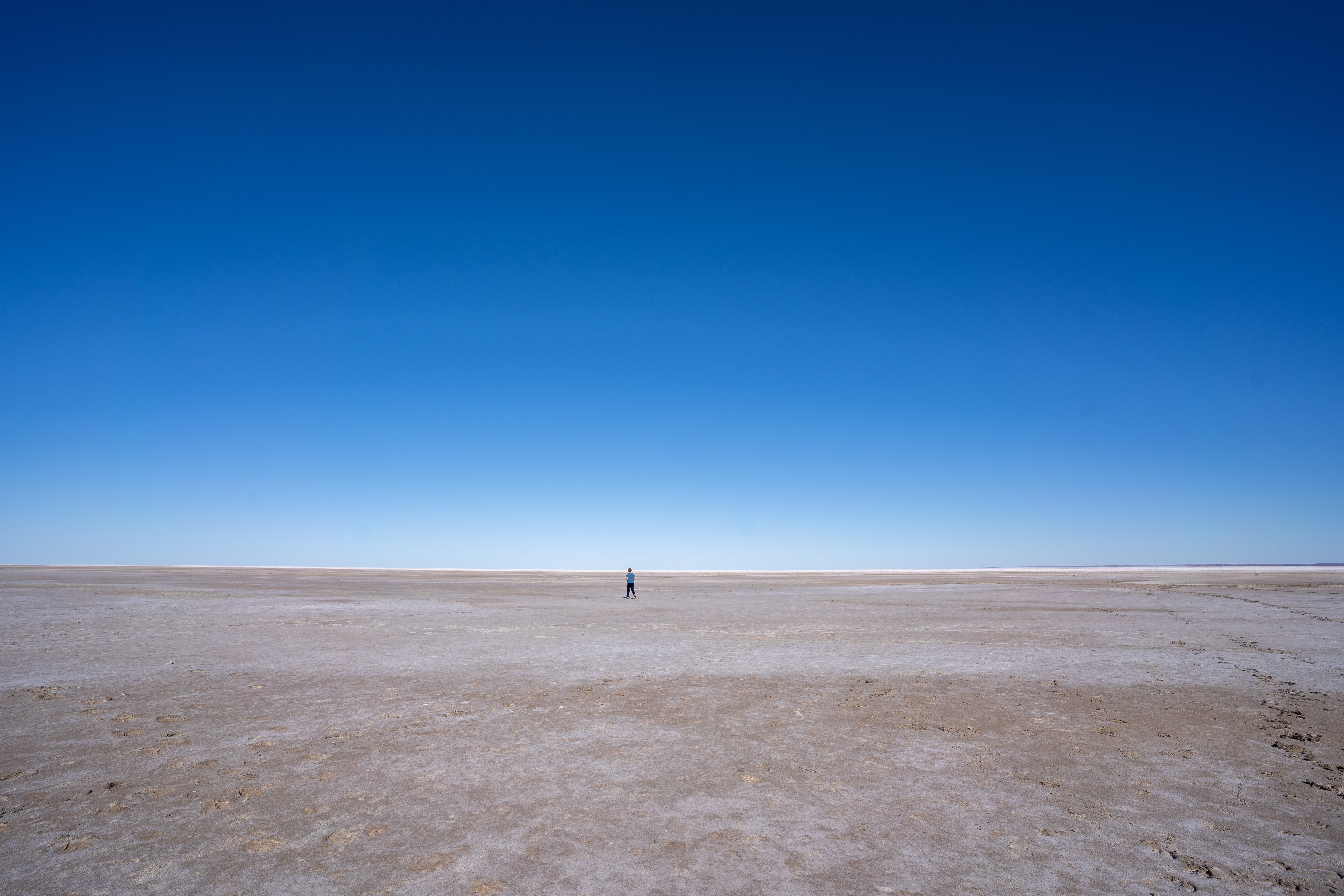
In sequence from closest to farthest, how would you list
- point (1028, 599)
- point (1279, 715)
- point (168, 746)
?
point (168, 746), point (1279, 715), point (1028, 599)

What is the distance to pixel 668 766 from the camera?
263 inches

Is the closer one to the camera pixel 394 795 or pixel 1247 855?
pixel 1247 855

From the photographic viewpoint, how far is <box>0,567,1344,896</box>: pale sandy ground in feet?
14.7

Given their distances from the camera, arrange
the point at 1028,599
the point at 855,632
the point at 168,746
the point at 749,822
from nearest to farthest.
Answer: the point at 749,822 → the point at 168,746 → the point at 855,632 → the point at 1028,599

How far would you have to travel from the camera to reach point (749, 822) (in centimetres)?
525

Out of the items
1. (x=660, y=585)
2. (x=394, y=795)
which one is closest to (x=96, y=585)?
(x=660, y=585)

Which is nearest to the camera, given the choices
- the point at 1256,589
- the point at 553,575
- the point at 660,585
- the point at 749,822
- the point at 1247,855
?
the point at 1247,855

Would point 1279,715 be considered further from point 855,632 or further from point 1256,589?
point 1256,589

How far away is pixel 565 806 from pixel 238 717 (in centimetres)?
563

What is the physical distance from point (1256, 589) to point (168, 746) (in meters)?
56.5

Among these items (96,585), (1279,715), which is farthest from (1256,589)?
(96,585)

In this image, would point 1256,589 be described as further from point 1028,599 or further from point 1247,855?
point 1247,855

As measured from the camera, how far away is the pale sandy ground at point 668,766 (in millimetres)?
4469

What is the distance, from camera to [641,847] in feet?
15.7
